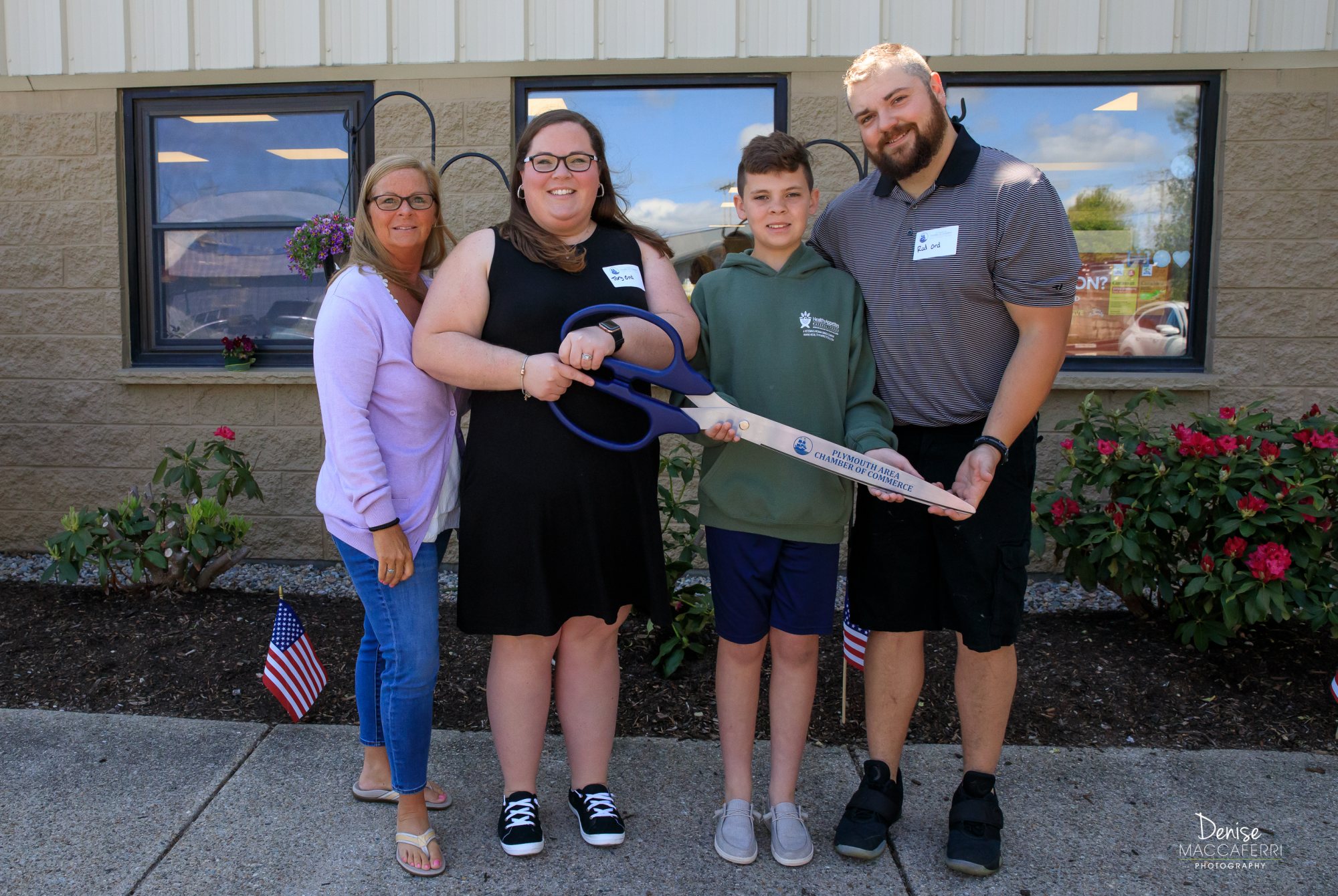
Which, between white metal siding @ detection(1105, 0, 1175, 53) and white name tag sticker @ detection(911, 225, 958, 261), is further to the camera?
white metal siding @ detection(1105, 0, 1175, 53)

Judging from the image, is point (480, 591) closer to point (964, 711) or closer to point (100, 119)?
point (964, 711)

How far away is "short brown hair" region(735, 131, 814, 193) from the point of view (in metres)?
2.30

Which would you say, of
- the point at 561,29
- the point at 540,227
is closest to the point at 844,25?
the point at 561,29

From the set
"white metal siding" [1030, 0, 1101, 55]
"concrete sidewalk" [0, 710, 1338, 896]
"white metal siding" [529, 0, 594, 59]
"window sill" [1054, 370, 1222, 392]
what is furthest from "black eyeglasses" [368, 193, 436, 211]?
"white metal siding" [1030, 0, 1101, 55]

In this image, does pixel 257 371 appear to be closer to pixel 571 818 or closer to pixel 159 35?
pixel 159 35

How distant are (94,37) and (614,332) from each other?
4.18 metres

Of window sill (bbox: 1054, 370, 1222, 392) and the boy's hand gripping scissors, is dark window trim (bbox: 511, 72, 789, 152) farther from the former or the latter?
the boy's hand gripping scissors

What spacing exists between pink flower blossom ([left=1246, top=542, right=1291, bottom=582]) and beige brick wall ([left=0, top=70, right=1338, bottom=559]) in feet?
4.85

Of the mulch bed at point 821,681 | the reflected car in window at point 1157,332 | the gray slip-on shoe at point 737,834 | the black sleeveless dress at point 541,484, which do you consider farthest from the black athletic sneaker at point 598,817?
the reflected car in window at point 1157,332

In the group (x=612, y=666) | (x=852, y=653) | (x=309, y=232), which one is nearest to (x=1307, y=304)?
(x=852, y=653)

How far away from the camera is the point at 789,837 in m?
2.43

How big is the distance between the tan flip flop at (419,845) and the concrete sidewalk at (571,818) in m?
0.03

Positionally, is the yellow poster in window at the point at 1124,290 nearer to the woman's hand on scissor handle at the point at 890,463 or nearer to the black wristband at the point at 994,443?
the black wristband at the point at 994,443

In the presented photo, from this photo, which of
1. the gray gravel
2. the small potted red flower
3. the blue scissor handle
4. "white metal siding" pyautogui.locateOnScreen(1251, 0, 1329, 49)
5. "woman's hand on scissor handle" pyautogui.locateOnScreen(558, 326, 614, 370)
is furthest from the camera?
the small potted red flower
